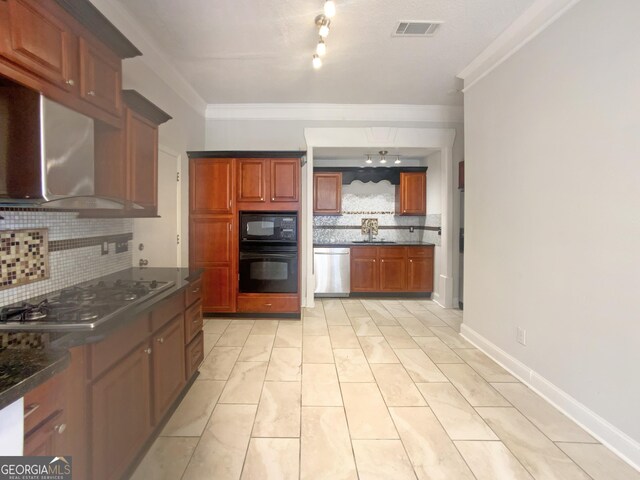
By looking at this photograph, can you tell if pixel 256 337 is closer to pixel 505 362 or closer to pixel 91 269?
pixel 91 269

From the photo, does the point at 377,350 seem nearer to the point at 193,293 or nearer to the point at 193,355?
the point at 193,355

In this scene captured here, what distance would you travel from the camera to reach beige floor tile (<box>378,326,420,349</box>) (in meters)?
3.11

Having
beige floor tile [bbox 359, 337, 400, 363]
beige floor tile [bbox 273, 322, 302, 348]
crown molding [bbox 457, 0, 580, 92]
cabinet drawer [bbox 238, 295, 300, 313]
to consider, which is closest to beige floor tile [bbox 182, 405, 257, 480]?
beige floor tile [bbox 273, 322, 302, 348]

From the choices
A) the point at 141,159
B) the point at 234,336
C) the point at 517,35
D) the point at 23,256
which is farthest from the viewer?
the point at 234,336

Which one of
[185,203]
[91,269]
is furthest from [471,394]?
[185,203]

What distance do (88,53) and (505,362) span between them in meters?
3.62

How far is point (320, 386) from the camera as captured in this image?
2328 millimetres

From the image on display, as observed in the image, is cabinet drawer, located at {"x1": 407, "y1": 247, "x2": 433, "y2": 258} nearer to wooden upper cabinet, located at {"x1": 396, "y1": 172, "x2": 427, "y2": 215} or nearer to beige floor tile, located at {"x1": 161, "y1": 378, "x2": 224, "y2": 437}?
wooden upper cabinet, located at {"x1": 396, "y1": 172, "x2": 427, "y2": 215}

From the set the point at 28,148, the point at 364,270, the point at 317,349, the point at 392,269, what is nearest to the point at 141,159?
the point at 28,148

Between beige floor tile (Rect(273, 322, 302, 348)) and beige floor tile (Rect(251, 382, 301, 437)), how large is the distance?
0.74 metres

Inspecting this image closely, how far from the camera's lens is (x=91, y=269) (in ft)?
6.68

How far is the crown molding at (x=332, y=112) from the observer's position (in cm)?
421

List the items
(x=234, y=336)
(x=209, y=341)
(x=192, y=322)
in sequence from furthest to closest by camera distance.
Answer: (x=234, y=336), (x=209, y=341), (x=192, y=322)

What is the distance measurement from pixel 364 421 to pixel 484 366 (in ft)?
4.53
